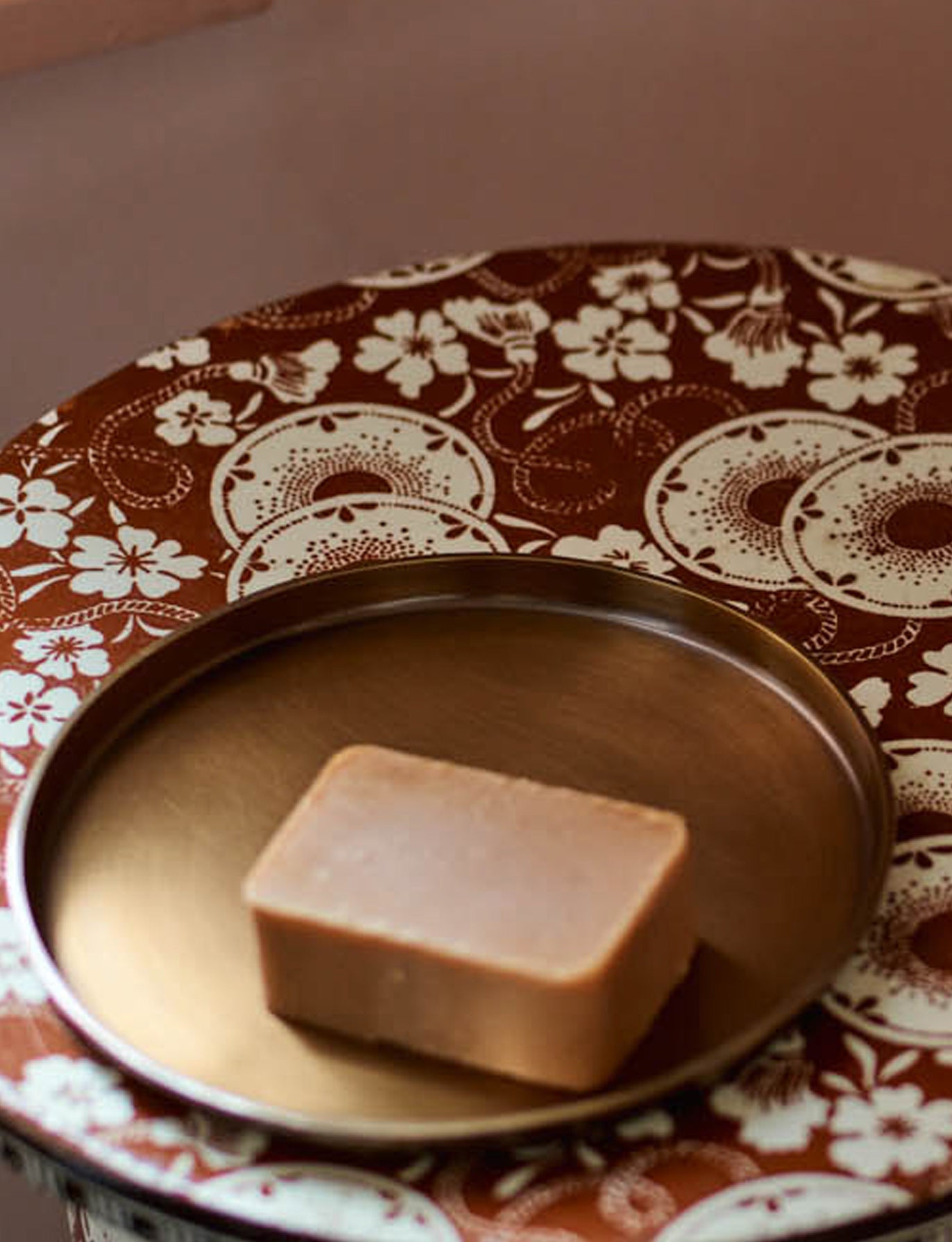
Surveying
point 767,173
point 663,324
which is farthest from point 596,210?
point 663,324

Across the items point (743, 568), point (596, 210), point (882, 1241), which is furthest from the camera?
point (596, 210)

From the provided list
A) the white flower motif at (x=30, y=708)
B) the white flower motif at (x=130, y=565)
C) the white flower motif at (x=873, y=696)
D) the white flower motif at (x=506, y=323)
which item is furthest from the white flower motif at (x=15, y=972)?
the white flower motif at (x=506, y=323)

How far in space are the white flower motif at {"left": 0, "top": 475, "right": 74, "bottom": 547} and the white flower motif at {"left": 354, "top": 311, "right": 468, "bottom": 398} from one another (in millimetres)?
173

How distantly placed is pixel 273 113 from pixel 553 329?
0.50 m

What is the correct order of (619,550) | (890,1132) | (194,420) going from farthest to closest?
(194,420)
(619,550)
(890,1132)

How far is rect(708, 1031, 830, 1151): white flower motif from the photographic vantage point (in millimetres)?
681

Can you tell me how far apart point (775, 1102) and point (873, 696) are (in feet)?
0.72

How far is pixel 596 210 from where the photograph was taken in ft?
5.55

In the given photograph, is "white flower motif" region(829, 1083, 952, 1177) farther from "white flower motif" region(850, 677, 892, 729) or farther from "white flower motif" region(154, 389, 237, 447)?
"white flower motif" region(154, 389, 237, 447)

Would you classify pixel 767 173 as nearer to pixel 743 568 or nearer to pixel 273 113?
pixel 273 113

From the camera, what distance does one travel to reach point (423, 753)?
33.1 inches

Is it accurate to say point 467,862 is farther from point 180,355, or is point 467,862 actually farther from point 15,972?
point 180,355

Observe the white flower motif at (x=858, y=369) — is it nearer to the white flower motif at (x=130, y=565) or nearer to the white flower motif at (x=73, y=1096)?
the white flower motif at (x=130, y=565)

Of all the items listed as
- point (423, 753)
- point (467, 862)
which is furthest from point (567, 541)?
point (467, 862)
